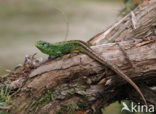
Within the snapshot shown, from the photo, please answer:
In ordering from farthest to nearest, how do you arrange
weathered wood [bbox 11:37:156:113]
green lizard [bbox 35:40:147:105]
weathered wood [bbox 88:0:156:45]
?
weathered wood [bbox 88:0:156:45], green lizard [bbox 35:40:147:105], weathered wood [bbox 11:37:156:113]

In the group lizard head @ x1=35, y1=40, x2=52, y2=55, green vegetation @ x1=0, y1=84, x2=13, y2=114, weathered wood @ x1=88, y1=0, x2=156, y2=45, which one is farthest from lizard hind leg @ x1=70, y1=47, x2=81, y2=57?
green vegetation @ x1=0, y1=84, x2=13, y2=114

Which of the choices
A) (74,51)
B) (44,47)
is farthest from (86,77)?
(44,47)

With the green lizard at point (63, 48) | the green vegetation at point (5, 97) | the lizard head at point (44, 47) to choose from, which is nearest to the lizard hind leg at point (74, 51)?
the green lizard at point (63, 48)

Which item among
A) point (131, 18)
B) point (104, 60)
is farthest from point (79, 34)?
point (104, 60)

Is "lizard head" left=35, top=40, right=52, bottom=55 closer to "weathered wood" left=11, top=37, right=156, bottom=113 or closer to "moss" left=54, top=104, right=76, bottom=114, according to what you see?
"weathered wood" left=11, top=37, right=156, bottom=113

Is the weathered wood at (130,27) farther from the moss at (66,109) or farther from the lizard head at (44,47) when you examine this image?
the moss at (66,109)

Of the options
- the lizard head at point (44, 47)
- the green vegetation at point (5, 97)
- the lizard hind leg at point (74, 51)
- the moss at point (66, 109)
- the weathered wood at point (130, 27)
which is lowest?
the moss at point (66, 109)

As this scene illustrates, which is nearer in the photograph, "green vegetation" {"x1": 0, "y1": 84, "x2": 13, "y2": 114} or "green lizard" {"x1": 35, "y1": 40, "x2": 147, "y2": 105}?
"green vegetation" {"x1": 0, "y1": 84, "x2": 13, "y2": 114}

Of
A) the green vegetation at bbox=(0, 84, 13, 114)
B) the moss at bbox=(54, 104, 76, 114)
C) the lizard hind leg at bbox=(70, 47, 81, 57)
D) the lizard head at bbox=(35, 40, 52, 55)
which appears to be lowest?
the moss at bbox=(54, 104, 76, 114)

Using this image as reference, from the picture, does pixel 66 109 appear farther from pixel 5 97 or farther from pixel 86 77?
pixel 5 97

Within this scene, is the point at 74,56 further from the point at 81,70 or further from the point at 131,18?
the point at 131,18

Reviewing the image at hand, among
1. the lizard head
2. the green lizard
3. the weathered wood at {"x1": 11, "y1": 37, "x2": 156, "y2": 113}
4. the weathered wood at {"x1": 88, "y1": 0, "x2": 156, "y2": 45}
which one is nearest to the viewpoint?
the weathered wood at {"x1": 11, "y1": 37, "x2": 156, "y2": 113}
